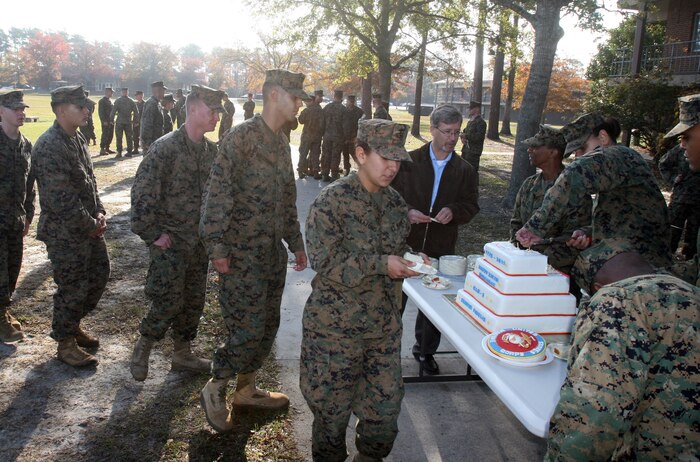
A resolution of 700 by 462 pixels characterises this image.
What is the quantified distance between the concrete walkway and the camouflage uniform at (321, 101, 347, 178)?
919cm

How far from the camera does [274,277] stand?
3.67m

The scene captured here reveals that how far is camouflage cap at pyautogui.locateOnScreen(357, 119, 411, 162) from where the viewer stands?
271 cm

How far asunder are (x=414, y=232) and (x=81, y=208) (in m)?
2.70

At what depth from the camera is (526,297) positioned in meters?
2.79

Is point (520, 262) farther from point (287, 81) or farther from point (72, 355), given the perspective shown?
point (72, 355)

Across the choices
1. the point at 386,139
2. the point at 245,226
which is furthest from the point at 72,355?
the point at 386,139

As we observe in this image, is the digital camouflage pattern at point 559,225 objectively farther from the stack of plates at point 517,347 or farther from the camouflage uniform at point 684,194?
the camouflage uniform at point 684,194

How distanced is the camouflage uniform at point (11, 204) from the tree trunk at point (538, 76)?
25.9 ft

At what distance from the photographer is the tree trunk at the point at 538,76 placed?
994cm

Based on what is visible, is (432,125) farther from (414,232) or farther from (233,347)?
(233,347)

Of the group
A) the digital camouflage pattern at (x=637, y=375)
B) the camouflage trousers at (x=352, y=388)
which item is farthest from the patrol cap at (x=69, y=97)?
the digital camouflage pattern at (x=637, y=375)

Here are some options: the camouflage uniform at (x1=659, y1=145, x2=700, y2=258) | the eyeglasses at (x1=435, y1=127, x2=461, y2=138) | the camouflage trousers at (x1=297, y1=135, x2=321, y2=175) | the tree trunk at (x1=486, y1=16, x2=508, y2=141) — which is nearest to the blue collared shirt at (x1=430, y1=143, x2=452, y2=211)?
the eyeglasses at (x1=435, y1=127, x2=461, y2=138)

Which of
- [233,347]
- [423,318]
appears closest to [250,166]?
[233,347]

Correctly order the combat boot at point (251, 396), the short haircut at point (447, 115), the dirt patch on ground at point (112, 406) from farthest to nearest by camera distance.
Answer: the short haircut at point (447, 115), the combat boot at point (251, 396), the dirt patch on ground at point (112, 406)
